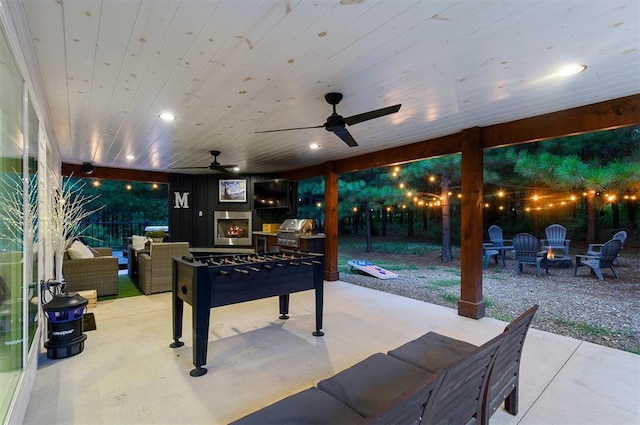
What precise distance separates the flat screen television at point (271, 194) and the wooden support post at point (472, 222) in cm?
423

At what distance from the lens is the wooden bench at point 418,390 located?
1026mm

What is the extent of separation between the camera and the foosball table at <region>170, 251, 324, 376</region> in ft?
8.50

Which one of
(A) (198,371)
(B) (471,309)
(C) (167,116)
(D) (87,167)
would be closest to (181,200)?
(D) (87,167)

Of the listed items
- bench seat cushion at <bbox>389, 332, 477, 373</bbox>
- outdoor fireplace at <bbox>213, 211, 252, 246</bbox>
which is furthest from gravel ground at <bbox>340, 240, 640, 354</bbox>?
outdoor fireplace at <bbox>213, 211, 252, 246</bbox>

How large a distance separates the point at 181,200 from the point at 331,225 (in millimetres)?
4174

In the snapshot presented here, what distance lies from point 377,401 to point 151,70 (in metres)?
2.75

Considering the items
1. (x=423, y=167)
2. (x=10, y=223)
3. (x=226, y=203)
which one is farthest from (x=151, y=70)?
(x=423, y=167)

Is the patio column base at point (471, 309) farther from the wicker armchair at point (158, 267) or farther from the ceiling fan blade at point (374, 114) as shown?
the wicker armchair at point (158, 267)

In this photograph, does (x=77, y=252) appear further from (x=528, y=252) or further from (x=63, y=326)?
(x=528, y=252)

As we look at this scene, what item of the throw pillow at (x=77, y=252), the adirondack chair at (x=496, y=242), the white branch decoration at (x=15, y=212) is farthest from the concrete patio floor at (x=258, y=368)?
the adirondack chair at (x=496, y=242)

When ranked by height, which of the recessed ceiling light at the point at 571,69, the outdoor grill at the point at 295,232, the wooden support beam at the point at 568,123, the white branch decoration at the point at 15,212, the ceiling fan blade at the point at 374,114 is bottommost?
the outdoor grill at the point at 295,232

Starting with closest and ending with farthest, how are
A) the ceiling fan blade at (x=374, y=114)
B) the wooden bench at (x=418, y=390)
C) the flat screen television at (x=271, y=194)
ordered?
the wooden bench at (x=418, y=390)
the ceiling fan blade at (x=374, y=114)
the flat screen television at (x=271, y=194)

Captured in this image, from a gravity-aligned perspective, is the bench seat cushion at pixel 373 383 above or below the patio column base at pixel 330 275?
above

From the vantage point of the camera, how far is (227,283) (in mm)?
2793
